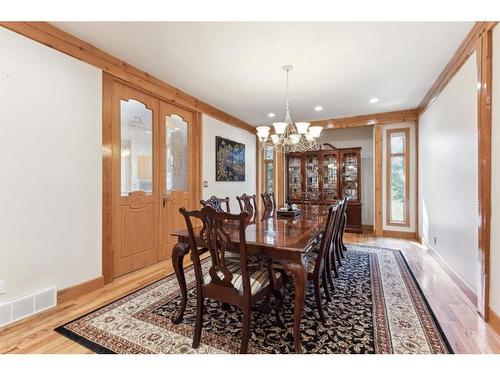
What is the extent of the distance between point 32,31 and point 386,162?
216 inches

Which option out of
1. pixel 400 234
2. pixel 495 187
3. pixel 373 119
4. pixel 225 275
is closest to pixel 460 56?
pixel 495 187

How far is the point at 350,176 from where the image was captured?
5.45 m

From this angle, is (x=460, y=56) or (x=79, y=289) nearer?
(x=79, y=289)

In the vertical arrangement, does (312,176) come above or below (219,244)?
above

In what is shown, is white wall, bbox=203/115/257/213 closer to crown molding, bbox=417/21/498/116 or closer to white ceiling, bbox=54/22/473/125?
white ceiling, bbox=54/22/473/125

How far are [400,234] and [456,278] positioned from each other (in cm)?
225

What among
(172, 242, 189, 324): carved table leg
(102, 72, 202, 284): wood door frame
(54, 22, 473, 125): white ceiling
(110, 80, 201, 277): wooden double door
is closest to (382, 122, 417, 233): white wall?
(54, 22, 473, 125): white ceiling

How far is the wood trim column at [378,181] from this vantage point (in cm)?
485

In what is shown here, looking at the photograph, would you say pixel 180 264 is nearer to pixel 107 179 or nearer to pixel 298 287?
pixel 298 287

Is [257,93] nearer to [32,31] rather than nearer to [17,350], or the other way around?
[32,31]

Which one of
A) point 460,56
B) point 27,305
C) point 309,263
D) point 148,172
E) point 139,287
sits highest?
point 460,56

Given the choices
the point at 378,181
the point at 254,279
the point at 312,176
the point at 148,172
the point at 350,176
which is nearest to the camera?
the point at 254,279

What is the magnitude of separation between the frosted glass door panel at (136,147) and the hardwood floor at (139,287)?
3.54 feet
